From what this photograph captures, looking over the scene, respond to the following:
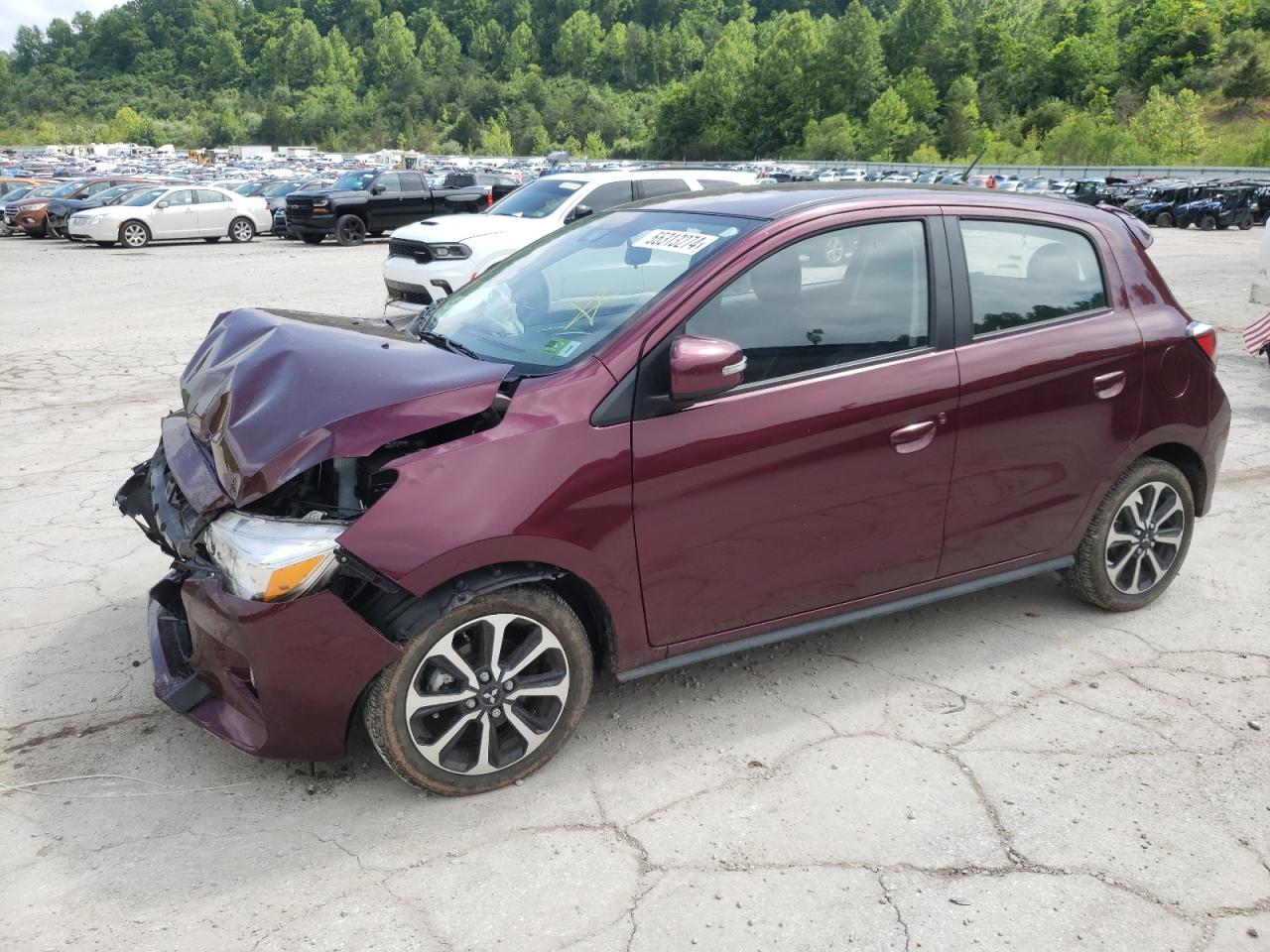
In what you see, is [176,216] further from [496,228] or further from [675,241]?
[675,241]

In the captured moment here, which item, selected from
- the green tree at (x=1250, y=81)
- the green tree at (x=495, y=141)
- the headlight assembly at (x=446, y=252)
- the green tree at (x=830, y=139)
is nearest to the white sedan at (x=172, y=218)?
the headlight assembly at (x=446, y=252)

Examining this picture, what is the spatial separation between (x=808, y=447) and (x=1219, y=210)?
3386 centimetres

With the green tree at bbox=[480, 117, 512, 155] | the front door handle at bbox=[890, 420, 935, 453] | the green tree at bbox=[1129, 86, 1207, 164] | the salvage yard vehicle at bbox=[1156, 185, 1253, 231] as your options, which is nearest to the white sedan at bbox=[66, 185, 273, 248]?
the front door handle at bbox=[890, 420, 935, 453]

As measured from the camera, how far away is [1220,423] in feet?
15.0

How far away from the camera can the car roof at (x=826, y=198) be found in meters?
3.78

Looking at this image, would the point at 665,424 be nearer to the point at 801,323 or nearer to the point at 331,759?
the point at 801,323

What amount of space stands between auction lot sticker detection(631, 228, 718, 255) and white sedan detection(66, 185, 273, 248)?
80.1 feet

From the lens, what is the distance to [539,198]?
13.2 meters

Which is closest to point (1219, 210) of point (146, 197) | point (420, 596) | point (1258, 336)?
point (1258, 336)

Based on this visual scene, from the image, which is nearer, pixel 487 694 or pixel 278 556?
pixel 278 556

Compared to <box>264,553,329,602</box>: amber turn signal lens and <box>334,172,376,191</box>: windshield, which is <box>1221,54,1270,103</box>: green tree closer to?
<box>334,172,376,191</box>: windshield

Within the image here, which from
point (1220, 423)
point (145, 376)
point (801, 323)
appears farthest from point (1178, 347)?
point (145, 376)

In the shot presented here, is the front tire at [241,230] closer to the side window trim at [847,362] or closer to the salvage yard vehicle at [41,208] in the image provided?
the salvage yard vehicle at [41,208]

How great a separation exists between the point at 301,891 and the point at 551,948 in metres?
0.70
